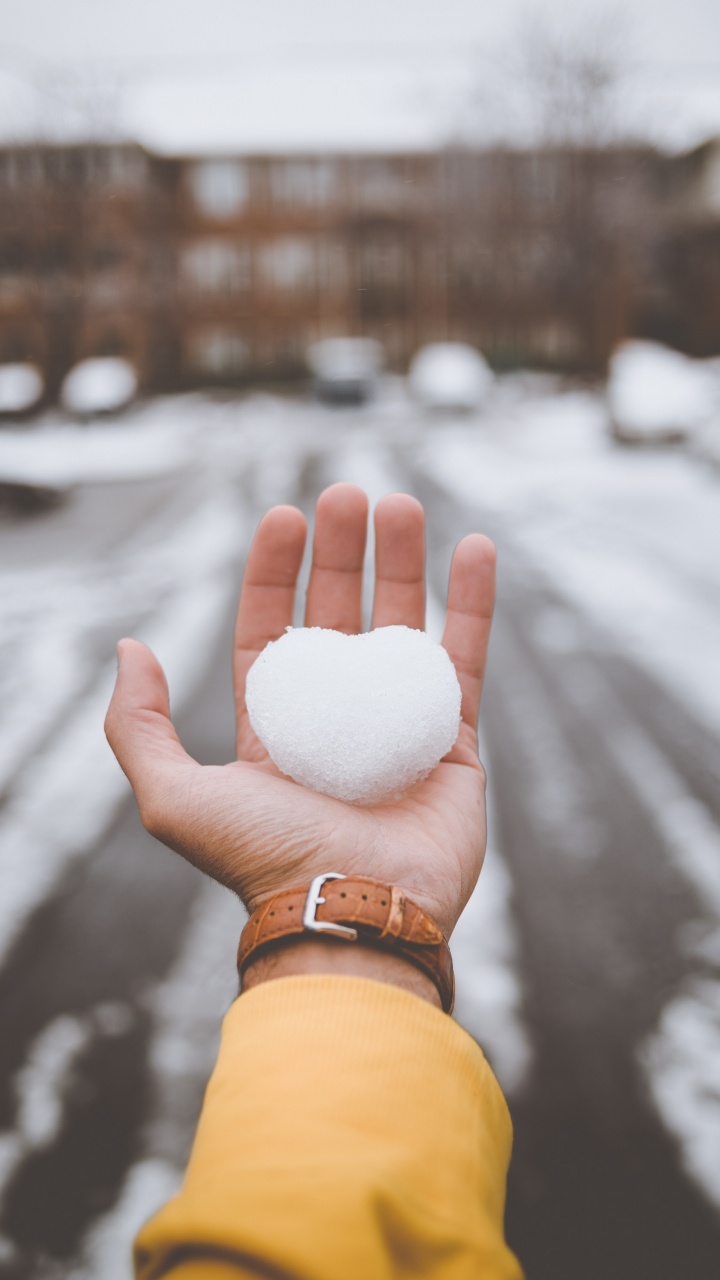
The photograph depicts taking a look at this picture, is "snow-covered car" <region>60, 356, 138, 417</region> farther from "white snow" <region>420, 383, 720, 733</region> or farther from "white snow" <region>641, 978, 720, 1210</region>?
"white snow" <region>641, 978, 720, 1210</region>

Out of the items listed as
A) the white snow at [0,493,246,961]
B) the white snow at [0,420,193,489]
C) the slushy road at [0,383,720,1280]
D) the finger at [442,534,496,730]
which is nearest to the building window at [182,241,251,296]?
the white snow at [0,420,193,489]

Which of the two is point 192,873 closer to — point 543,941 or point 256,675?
point 543,941

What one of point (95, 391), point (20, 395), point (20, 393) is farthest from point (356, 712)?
point (95, 391)

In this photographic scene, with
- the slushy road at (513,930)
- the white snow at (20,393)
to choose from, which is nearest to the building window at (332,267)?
the white snow at (20,393)

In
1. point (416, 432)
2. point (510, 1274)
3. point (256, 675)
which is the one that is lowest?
point (416, 432)

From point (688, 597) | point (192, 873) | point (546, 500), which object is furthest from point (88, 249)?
point (192, 873)

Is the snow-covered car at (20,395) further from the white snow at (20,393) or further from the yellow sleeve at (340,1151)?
the yellow sleeve at (340,1151)
